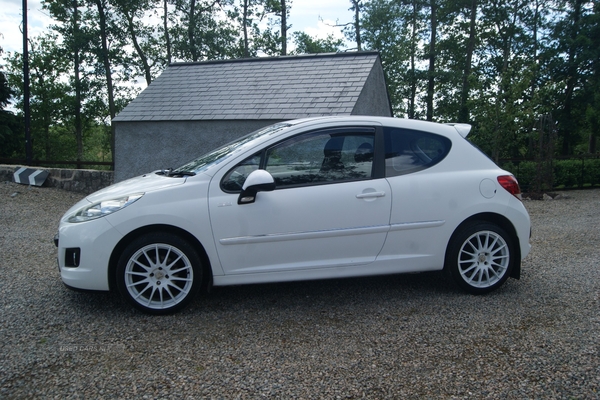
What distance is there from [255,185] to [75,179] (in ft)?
37.0

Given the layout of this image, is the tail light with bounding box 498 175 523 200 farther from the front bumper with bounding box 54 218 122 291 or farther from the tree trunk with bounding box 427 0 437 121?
the tree trunk with bounding box 427 0 437 121

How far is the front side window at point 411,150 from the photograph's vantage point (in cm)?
440

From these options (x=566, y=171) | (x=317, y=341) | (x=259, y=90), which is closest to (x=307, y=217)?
(x=317, y=341)

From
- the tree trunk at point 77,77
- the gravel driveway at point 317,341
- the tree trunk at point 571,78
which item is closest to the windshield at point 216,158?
the gravel driveway at point 317,341

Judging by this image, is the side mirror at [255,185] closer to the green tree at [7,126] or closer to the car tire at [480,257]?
the car tire at [480,257]

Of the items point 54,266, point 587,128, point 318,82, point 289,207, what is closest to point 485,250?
point 289,207

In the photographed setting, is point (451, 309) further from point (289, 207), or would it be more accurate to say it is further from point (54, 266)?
point (54, 266)

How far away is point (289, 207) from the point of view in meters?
4.07

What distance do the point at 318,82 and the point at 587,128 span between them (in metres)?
28.4

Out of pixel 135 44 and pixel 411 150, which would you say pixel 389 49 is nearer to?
pixel 135 44

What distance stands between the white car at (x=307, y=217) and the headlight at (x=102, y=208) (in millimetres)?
12

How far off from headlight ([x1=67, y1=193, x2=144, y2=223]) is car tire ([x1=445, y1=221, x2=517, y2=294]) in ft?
9.63

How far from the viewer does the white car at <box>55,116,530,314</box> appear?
3979mm

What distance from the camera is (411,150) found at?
449cm
